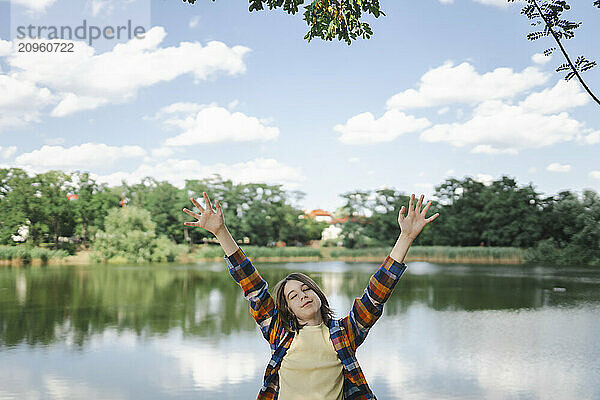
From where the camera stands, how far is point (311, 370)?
1670mm

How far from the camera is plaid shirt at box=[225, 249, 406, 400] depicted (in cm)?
170

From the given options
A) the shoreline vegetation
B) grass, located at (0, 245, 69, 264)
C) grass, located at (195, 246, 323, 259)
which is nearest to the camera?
grass, located at (0, 245, 69, 264)

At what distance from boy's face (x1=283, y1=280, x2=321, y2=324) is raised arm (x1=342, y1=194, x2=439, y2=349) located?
106 mm

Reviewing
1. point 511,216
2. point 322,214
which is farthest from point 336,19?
point 322,214

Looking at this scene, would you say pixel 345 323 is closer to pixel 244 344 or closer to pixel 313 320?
pixel 313 320

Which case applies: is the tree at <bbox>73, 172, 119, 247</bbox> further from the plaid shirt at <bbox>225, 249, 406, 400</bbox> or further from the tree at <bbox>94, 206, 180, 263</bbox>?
the plaid shirt at <bbox>225, 249, 406, 400</bbox>

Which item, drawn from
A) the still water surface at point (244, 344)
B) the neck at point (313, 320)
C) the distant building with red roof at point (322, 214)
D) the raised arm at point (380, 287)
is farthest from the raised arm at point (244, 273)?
the distant building with red roof at point (322, 214)

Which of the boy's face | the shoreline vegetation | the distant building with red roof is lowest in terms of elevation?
the shoreline vegetation

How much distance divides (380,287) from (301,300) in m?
0.25

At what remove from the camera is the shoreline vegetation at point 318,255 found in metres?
27.0

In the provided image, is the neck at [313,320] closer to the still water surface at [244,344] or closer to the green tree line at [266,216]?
the still water surface at [244,344]

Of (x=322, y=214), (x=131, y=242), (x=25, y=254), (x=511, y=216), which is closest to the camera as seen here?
(x=25, y=254)

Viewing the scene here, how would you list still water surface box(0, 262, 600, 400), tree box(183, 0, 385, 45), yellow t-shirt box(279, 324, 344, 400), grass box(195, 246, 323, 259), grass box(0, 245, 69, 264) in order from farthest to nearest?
grass box(195, 246, 323, 259) < grass box(0, 245, 69, 264) < still water surface box(0, 262, 600, 400) < tree box(183, 0, 385, 45) < yellow t-shirt box(279, 324, 344, 400)

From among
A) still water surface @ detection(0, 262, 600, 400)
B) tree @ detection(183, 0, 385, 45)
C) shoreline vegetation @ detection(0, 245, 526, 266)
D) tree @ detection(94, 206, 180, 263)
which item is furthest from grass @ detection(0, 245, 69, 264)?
tree @ detection(183, 0, 385, 45)
